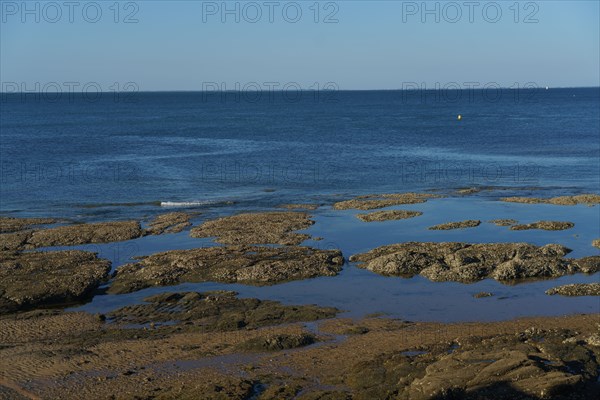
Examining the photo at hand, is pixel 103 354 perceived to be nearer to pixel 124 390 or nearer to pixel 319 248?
pixel 124 390

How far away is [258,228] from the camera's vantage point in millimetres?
39188

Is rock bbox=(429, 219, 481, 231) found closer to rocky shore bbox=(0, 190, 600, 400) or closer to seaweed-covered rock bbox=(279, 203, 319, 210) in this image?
rocky shore bbox=(0, 190, 600, 400)

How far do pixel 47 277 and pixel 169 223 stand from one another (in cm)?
1238

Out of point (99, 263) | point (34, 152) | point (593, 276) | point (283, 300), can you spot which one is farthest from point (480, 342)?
point (34, 152)

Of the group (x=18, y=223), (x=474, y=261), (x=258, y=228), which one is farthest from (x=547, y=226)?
(x=18, y=223)

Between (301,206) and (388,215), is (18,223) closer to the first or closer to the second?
Result: (301,206)

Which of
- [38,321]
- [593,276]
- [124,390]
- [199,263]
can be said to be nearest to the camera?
→ [124,390]

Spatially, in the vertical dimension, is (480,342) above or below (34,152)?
below

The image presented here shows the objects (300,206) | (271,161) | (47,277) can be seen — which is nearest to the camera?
(47,277)

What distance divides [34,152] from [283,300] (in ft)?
209

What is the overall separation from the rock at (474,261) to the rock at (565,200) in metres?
13.9

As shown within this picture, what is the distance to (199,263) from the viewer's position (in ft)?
105

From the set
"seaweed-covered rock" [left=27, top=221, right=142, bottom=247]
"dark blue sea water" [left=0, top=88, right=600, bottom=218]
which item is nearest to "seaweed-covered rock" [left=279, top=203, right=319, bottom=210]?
"dark blue sea water" [left=0, top=88, right=600, bottom=218]

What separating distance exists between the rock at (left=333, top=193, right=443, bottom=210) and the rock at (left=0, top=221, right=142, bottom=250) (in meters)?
13.7
